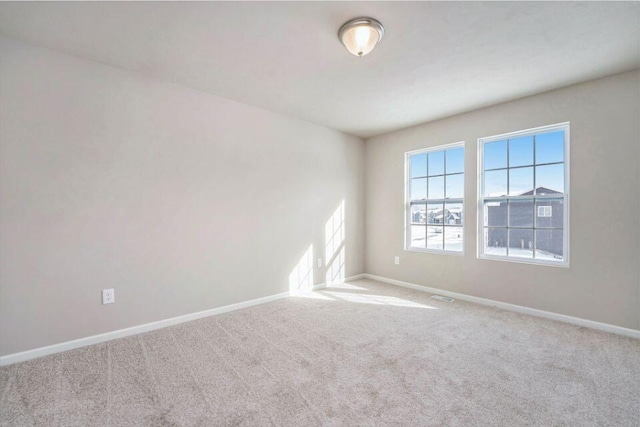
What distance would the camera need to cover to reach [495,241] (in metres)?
3.78

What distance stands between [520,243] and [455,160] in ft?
4.55

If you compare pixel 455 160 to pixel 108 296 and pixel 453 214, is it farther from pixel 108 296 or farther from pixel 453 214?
pixel 108 296

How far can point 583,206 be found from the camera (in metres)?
3.06

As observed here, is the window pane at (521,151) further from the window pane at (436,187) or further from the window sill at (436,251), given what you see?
the window sill at (436,251)

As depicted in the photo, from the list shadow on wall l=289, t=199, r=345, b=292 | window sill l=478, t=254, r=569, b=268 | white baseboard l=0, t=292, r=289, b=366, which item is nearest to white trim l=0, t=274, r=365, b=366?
white baseboard l=0, t=292, r=289, b=366

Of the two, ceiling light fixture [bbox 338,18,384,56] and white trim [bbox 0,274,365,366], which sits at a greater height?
ceiling light fixture [bbox 338,18,384,56]

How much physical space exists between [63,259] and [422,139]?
4.50 meters

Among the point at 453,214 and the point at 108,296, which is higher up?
the point at 453,214

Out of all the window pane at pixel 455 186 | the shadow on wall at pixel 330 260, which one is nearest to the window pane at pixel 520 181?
the window pane at pixel 455 186

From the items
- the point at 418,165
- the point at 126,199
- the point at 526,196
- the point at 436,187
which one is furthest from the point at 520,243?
the point at 126,199

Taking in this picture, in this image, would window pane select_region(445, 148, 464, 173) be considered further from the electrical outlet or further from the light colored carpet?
the electrical outlet

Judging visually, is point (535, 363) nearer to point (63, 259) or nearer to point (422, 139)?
point (422, 139)

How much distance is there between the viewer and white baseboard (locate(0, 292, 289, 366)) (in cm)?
232

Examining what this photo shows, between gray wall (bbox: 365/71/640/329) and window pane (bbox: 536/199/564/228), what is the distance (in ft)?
0.46
